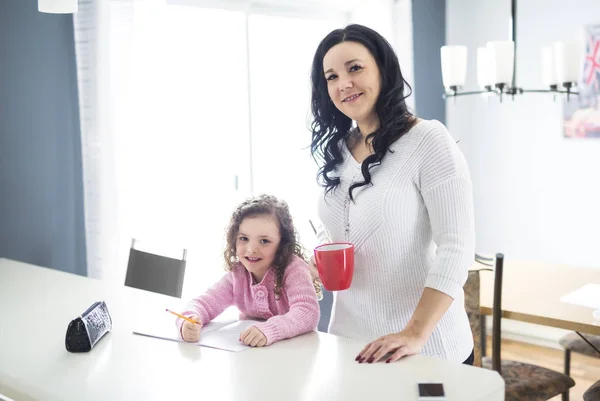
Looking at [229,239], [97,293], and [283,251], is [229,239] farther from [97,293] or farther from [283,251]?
[97,293]

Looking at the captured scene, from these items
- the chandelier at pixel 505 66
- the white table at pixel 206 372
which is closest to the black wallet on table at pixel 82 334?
the white table at pixel 206 372

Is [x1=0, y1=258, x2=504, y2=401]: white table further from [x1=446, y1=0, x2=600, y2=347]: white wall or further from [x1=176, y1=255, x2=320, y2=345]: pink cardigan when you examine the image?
[x1=446, y1=0, x2=600, y2=347]: white wall

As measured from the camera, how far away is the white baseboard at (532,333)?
4.25 metres

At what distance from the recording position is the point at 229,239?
1.74m

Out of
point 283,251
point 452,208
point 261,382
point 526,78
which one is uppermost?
point 526,78

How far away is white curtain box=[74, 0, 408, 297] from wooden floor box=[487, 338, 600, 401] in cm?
143

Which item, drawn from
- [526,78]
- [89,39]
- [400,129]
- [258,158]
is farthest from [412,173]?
[526,78]

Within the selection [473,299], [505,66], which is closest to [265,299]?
[473,299]

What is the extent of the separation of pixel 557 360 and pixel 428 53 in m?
1.97

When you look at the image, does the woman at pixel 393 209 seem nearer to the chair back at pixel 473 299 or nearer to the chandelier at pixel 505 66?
the chair back at pixel 473 299

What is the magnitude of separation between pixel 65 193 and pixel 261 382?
1708mm

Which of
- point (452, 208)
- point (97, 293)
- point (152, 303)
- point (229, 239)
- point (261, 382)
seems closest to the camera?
point (261, 382)

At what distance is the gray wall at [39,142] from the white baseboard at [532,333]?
9.11ft

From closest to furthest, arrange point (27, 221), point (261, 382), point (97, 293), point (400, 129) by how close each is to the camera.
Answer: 1. point (261, 382)
2. point (400, 129)
3. point (97, 293)
4. point (27, 221)
